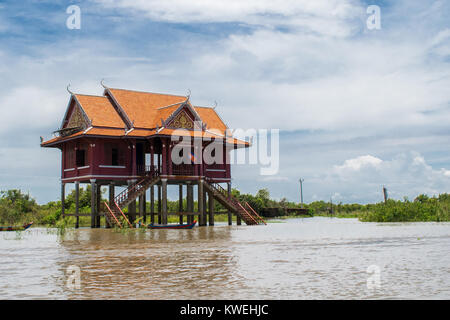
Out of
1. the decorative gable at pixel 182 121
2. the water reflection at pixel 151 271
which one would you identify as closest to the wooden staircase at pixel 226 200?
the decorative gable at pixel 182 121

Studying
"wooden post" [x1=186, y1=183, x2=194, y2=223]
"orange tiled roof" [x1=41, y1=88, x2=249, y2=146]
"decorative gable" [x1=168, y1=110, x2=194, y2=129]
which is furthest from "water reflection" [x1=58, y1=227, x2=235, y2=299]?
"wooden post" [x1=186, y1=183, x2=194, y2=223]

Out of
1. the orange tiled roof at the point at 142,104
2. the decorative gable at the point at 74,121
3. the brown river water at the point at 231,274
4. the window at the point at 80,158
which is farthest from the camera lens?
the orange tiled roof at the point at 142,104

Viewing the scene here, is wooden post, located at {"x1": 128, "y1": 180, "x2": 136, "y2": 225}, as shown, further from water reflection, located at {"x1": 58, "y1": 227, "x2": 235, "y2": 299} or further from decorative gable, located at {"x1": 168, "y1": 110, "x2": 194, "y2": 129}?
water reflection, located at {"x1": 58, "y1": 227, "x2": 235, "y2": 299}

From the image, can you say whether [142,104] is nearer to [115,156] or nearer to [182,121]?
[182,121]

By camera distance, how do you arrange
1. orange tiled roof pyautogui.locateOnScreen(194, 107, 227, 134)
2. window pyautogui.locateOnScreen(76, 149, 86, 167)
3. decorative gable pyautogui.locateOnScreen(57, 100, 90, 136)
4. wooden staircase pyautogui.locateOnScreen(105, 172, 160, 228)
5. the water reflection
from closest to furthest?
the water reflection → wooden staircase pyautogui.locateOnScreen(105, 172, 160, 228) → decorative gable pyautogui.locateOnScreen(57, 100, 90, 136) → window pyautogui.locateOnScreen(76, 149, 86, 167) → orange tiled roof pyautogui.locateOnScreen(194, 107, 227, 134)

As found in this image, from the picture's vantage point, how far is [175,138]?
35.8 m

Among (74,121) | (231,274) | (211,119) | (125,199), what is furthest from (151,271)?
(211,119)

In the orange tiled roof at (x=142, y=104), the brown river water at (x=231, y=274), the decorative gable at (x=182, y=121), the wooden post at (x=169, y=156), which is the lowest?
the brown river water at (x=231, y=274)

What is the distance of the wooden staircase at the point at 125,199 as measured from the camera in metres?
32.7

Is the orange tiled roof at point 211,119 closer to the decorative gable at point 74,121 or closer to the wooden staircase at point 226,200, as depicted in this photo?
the wooden staircase at point 226,200

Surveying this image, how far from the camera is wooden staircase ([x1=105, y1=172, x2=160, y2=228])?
32.7 m
